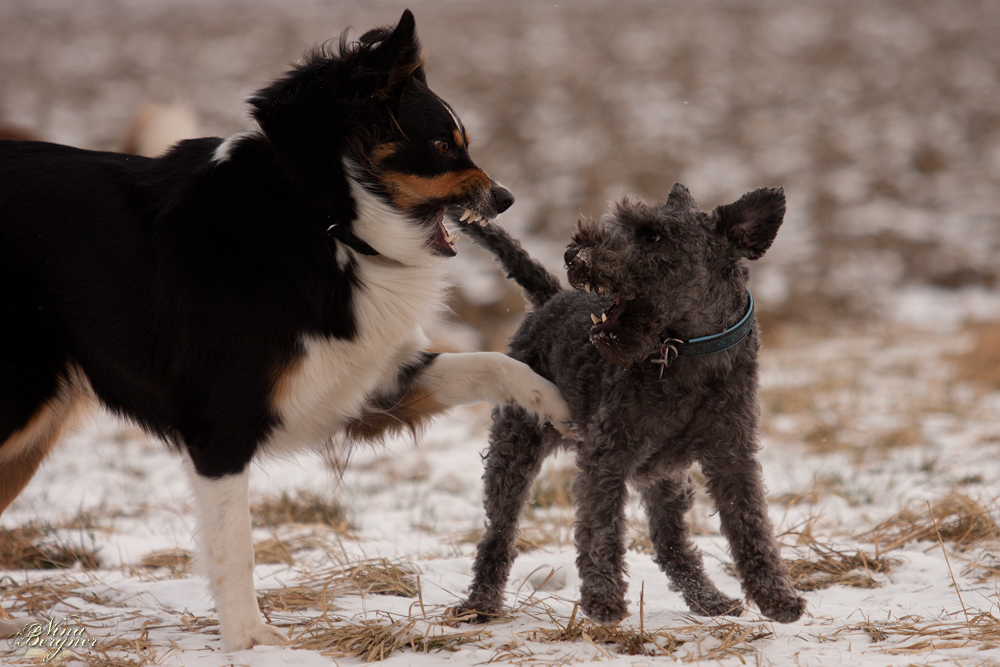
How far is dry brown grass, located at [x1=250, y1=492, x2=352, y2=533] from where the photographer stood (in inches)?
181

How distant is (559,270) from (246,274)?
8667 mm

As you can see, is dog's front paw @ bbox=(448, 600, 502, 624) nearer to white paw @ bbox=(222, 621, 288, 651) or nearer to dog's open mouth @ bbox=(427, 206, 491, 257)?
white paw @ bbox=(222, 621, 288, 651)

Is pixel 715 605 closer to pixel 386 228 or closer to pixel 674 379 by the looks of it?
pixel 674 379

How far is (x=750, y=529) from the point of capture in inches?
110

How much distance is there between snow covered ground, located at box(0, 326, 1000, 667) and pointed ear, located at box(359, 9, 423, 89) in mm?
1447

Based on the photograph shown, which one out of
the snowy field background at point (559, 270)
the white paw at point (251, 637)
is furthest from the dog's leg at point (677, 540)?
the white paw at point (251, 637)

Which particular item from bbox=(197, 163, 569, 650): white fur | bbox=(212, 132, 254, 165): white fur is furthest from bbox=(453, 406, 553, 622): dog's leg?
bbox=(212, 132, 254, 165): white fur

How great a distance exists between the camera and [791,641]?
2678 millimetres

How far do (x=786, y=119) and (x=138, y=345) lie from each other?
1800 cm

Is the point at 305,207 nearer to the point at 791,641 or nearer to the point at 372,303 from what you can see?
the point at 372,303

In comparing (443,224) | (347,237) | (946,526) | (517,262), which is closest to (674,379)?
(517,262)

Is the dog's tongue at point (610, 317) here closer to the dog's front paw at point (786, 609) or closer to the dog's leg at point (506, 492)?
the dog's leg at point (506, 492)

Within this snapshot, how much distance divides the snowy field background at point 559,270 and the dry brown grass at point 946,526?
0.02 meters

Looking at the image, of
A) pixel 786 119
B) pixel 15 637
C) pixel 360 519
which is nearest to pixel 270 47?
pixel 786 119
